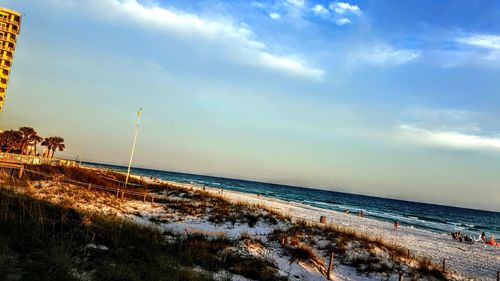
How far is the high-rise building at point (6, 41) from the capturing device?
7512cm

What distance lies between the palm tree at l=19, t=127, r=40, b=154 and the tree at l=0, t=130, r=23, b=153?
2.52 ft

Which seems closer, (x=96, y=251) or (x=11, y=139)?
(x=96, y=251)

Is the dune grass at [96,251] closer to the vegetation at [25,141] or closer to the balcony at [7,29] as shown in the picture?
the vegetation at [25,141]

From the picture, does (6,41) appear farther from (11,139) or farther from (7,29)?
(11,139)

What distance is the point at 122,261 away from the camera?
10.7m

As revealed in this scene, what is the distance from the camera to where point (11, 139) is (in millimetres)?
70625

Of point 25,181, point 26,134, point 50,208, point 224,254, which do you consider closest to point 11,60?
point 26,134

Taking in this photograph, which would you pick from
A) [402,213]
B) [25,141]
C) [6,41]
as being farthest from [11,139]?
[402,213]

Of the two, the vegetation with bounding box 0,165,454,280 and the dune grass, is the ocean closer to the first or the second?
the vegetation with bounding box 0,165,454,280

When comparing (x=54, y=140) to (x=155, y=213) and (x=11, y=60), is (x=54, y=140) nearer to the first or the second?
(x=11, y=60)

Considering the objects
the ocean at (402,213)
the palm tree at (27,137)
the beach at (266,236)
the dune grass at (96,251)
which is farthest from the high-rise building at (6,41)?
the dune grass at (96,251)

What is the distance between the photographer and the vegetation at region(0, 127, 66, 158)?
70312 millimetres

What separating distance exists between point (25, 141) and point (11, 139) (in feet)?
9.41

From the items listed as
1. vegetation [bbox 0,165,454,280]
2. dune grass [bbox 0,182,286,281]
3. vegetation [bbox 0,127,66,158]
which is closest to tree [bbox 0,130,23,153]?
vegetation [bbox 0,127,66,158]
